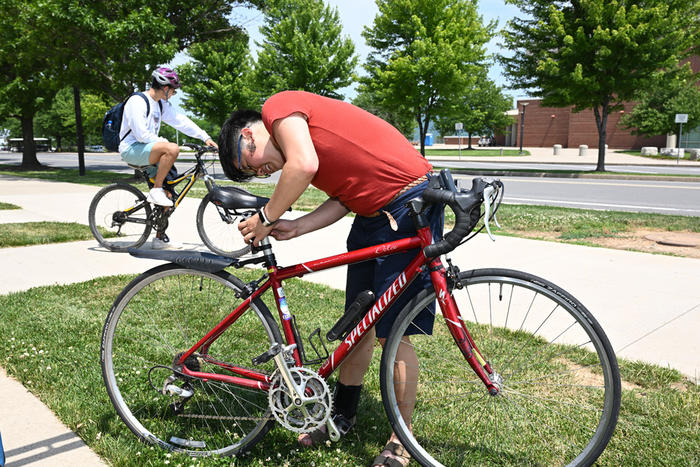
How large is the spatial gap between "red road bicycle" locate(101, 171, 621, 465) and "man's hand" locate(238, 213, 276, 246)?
57mm

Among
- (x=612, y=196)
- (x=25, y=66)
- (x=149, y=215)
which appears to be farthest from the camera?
(x=25, y=66)

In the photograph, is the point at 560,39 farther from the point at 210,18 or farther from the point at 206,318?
the point at 206,318

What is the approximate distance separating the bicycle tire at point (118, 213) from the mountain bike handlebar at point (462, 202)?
198 inches

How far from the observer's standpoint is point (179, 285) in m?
2.87

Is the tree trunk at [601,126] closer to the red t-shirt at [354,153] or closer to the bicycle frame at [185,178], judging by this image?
the bicycle frame at [185,178]

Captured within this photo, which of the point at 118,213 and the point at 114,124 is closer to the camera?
the point at 114,124

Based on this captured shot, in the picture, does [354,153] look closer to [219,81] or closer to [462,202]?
[462,202]

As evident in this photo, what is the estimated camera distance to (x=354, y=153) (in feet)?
7.84

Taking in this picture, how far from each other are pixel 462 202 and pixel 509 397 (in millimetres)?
989

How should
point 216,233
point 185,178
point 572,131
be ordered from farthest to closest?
point 572,131 → point 216,233 → point 185,178

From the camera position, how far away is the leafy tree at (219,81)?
33531mm

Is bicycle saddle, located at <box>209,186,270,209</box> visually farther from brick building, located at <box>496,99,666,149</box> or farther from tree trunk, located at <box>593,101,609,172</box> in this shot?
brick building, located at <box>496,99,666,149</box>

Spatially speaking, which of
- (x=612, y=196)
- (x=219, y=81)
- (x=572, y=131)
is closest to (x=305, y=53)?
(x=219, y=81)

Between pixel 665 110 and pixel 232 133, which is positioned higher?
pixel 665 110
